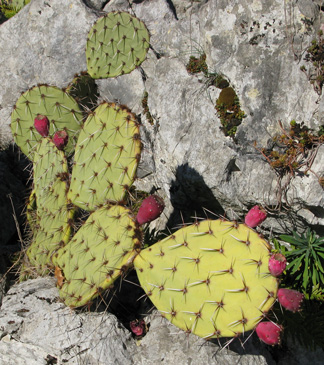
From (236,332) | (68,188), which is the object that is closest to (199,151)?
(68,188)

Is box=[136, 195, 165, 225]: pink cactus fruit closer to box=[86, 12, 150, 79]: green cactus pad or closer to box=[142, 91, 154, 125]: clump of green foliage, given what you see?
box=[142, 91, 154, 125]: clump of green foliage

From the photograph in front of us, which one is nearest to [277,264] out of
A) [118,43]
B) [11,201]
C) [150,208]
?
[150,208]

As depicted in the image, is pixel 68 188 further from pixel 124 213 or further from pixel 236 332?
pixel 236 332

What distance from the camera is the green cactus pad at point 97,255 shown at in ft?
8.30

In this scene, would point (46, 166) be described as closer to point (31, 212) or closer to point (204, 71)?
point (31, 212)

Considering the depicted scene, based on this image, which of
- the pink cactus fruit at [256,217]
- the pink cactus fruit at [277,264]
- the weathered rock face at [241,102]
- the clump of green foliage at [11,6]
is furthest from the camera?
the clump of green foliage at [11,6]

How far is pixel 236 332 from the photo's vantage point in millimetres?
2213

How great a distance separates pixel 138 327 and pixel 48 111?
2.07 m

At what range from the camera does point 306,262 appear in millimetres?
3158

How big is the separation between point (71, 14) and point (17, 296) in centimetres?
420

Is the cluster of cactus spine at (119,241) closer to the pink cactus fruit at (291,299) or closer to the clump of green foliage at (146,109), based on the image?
the pink cactus fruit at (291,299)

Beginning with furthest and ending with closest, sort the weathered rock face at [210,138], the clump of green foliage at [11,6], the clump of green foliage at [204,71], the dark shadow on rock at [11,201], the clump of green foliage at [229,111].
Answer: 1. the clump of green foliage at [11,6]
2. the dark shadow on rock at [11,201]
3. the clump of green foliage at [204,71]
4. the clump of green foliage at [229,111]
5. the weathered rock face at [210,138]

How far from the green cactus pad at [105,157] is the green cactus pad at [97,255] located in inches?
6.3

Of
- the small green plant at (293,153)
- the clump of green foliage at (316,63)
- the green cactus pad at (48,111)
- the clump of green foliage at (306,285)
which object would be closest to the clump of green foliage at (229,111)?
the small green plant at (293,153)
